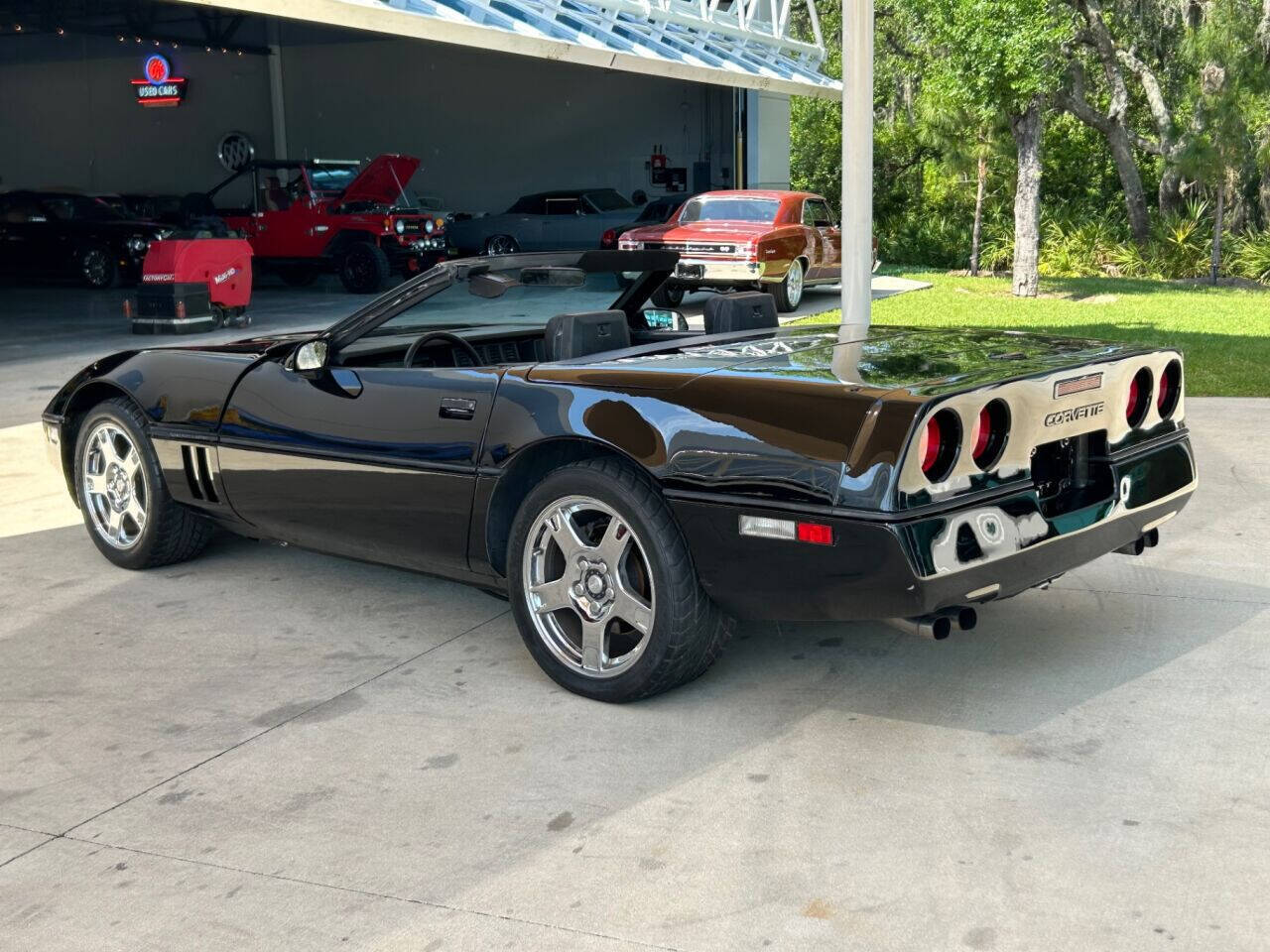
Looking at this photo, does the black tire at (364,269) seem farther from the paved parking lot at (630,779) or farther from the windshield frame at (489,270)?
the windshield frame at (489,270)

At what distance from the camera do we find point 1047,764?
361 cm

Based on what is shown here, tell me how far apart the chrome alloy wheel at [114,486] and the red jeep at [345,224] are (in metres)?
16.6

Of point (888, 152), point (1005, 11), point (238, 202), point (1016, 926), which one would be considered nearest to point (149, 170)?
point (238, 202)

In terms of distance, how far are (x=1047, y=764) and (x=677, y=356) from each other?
164 centimetres

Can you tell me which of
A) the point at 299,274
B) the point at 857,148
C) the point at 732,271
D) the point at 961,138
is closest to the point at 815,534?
the point at 857,148

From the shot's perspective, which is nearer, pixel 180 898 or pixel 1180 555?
pixel 180 898

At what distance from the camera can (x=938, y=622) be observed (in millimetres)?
3736

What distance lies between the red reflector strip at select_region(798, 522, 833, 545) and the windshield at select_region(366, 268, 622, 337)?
145 cm

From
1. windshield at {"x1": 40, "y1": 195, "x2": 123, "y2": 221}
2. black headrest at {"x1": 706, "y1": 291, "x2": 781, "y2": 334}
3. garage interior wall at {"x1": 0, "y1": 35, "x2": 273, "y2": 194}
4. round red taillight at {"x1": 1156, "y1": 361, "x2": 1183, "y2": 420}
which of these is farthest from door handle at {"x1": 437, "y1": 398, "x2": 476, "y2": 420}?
garage interior wall at {"x1": 0, "y1": 35, "x2": 273, "y2": 194}

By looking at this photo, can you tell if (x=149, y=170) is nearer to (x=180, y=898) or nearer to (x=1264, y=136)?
(x=1264, y=136)

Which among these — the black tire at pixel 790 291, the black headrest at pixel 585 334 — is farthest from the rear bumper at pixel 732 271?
the black headrest at pixel 585 334

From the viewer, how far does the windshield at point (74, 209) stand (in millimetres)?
23734

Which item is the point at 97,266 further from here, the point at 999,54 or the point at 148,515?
the point at 148,515

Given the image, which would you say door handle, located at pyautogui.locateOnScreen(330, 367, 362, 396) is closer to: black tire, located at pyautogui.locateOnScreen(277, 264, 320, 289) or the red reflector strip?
the red reflector strip
